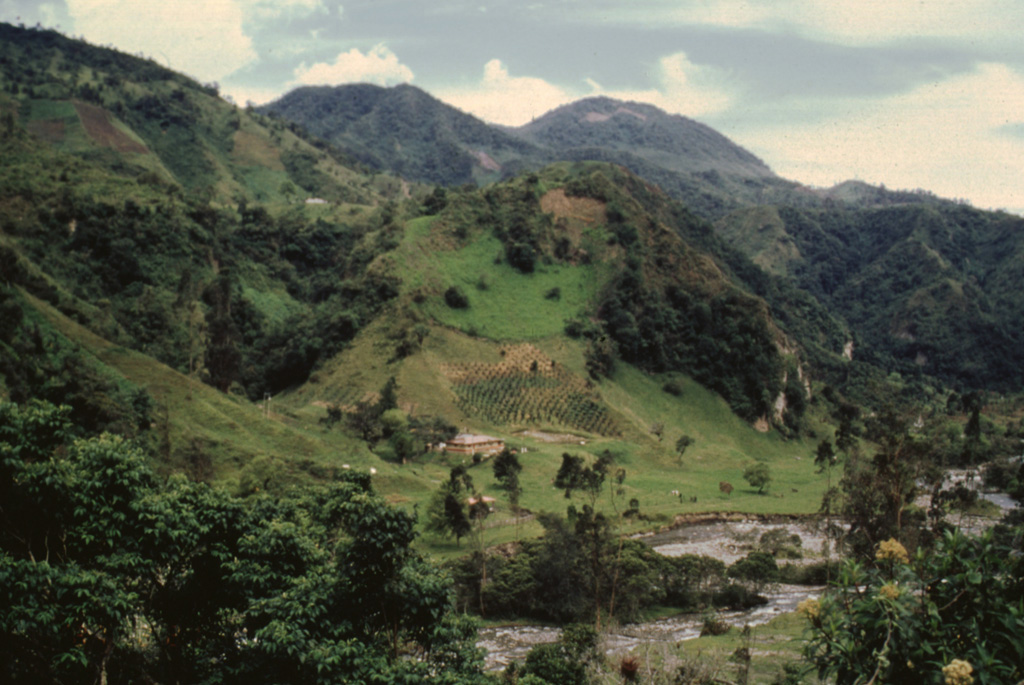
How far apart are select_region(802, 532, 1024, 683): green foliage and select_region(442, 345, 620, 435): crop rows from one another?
59316 mm

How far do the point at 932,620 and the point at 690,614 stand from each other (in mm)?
29508

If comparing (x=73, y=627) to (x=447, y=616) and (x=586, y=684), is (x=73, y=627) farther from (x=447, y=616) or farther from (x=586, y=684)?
(x=586, y=684)

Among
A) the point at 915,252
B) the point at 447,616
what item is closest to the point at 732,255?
the point at 915,252

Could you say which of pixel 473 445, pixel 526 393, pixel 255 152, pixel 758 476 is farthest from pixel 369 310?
pixel 255 152

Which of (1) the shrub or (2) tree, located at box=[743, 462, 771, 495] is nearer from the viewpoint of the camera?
(2) tree, located at box=[743, 462, 771, 495]

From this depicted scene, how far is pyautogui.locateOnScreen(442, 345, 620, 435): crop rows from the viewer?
6938 cm

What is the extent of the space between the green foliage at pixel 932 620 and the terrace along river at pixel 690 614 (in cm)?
1300

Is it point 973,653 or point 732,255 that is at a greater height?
point 732,255

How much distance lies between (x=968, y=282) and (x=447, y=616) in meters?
171

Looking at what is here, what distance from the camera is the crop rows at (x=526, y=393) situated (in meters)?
69.4

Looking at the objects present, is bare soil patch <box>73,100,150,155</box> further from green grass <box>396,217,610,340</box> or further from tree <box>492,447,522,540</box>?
tree <box>492,447,522,540</box>

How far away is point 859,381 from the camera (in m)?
119

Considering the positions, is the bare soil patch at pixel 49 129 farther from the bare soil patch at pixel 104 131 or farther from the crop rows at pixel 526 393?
the crop rows at pixel 526 393

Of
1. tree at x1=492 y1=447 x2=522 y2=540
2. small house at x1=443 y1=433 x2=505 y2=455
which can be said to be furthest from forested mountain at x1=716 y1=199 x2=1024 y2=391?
tree at x1=492 y1=447 x2=522 y2=540
